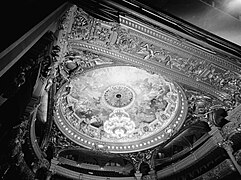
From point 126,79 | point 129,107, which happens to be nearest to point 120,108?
point 129,107

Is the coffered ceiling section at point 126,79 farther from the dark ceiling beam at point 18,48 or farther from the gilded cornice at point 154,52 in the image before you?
the dark ceiling beam at point 18,48

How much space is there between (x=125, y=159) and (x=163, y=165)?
1.59 meters

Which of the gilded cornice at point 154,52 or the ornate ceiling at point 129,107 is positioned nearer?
the gilded cornice at point 154,52

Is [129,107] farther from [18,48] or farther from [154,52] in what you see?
[18,48]

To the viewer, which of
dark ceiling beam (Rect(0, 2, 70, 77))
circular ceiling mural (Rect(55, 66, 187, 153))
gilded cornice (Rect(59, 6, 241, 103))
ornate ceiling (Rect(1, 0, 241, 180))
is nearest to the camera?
dark ceiling beam (Rect(0, 2, 70, 77))

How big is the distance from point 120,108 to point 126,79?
1451mm

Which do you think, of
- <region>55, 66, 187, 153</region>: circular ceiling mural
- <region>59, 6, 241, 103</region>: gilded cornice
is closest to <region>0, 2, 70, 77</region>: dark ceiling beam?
<region>59, 6, 241, 103</region>: gilded cornice

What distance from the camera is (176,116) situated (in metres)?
8.12

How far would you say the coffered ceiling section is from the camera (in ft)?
16.4

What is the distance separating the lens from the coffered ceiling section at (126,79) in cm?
500

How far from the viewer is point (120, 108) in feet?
28.5

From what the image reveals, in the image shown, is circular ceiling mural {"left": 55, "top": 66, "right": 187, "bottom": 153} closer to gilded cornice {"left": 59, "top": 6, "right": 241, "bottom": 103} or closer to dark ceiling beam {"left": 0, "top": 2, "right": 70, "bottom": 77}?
gilded cornice {"left": 59, "top": 6, "right": 241, "bottom": 103}

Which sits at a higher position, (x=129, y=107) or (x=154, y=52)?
(x=129, y=107)

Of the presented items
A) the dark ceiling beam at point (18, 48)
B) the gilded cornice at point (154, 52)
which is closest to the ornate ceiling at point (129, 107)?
the gilded cornice at point (154, 52)
